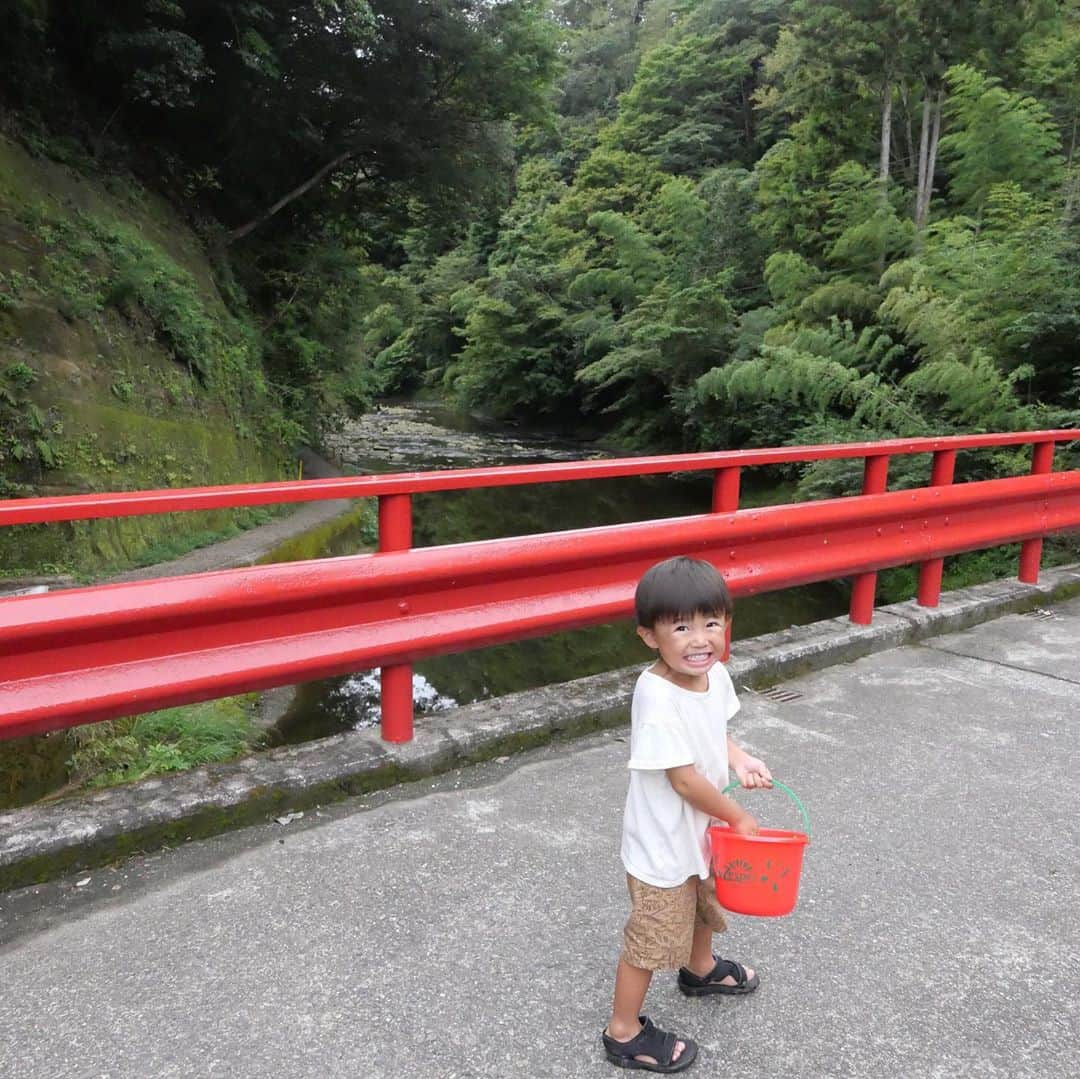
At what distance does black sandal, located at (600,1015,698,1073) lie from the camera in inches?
65.8

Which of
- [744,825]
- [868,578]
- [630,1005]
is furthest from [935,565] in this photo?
[630,1005]

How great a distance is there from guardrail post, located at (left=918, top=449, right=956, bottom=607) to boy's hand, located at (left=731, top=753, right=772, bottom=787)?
298cm

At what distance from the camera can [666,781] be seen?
5.73ft

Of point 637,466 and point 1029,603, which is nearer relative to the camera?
point 637,466

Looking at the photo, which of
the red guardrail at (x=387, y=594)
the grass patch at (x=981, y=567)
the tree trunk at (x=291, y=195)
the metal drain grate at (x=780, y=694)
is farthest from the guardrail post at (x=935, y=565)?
the tree trunk at (x=291, y=195)

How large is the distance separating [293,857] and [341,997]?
584 mm

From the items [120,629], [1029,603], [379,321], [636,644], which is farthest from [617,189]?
[120,629]

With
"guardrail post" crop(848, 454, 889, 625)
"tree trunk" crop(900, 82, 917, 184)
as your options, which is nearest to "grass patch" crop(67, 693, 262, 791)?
"guardrail post" crop(848, 454, 889, 625)

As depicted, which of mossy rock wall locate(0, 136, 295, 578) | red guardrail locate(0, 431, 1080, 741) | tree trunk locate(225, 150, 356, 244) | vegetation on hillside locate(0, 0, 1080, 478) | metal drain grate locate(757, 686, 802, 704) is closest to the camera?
red guardrail locate(0, 431, 1080, 741)

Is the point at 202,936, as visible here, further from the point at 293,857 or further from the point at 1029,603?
the point at 1029,603

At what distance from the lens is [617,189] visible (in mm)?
36094

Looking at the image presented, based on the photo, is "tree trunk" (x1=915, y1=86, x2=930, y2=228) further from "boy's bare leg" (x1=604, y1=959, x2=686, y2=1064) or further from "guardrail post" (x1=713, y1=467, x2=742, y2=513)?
"boy's bare leg" (x1=604, y1=959, x2=686, y2=1064)

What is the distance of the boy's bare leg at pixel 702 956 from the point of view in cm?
186

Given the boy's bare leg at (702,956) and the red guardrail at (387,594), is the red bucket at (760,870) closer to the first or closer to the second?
the boy's bare leg at (702,956)
